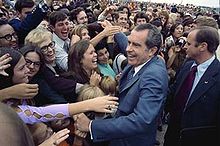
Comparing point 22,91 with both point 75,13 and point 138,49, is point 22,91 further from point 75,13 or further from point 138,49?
point 75,13

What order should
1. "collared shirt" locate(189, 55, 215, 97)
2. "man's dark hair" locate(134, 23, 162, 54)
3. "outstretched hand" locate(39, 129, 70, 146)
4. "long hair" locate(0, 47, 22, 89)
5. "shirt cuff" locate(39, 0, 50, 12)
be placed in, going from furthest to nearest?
"shirt cuff" locate(39, 0, 50, 12) → "collared shirt" locate(189, 55, 215, 97) → "man's dark hair" locate(134, 23, 162, 54) → "long hair" locate(0, 47, 22, 89) → "outstretched hand" locate(39, 129, 70, 146)

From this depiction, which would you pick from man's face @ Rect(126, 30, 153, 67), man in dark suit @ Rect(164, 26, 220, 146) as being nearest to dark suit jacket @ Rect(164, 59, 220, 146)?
man in dark suit @ Rect(164, 26, 220, 146)

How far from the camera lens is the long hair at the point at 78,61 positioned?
292 cm

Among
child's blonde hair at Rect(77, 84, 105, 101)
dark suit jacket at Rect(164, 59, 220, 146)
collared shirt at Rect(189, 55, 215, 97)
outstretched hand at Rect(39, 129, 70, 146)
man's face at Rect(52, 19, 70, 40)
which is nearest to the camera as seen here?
outstretched hand at Rect(39, 129, 70, 146)

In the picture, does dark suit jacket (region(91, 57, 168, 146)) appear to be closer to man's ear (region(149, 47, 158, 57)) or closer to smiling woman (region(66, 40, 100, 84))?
man's ear (region(149, 47, 158, 57))

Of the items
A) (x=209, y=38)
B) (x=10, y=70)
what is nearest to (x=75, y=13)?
(x=209, y=38)

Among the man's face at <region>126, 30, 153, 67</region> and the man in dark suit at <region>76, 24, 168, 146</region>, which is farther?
the man's face at <region>126, 30, 153, 67</region>

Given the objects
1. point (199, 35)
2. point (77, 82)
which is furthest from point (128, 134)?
point (199, 35)

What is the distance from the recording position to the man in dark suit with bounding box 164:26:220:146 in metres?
2.71

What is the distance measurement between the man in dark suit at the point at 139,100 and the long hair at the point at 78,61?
49 cm

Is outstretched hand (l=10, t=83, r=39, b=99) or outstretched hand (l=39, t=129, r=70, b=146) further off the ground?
outstretched hand (l=10, t=83, r=39, b=99)

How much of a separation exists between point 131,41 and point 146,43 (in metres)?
0.12

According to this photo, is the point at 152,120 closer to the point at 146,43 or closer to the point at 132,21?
the point at 146,43

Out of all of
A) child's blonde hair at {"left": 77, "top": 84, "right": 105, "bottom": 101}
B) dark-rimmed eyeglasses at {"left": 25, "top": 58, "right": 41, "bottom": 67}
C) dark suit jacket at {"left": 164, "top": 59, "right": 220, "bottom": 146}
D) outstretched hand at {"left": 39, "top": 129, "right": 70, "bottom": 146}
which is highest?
dark-rimmed eyeglasses at {"left": 25, "top": 58, "right": 41, "bottom": 67}
